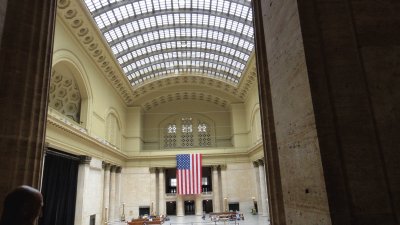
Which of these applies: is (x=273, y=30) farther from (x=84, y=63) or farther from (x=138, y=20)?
(x=138, y=20)

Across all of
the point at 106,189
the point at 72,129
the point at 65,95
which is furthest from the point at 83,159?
the point at 106,189

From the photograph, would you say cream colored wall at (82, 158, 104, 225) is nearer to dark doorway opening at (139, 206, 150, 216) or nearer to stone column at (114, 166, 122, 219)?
stone column at (114, 166, 122, 219)

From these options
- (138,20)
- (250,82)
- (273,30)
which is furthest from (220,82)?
(273,30)

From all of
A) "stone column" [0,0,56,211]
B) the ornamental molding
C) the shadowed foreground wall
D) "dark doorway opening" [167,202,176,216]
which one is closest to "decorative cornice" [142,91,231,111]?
the ornamental molding

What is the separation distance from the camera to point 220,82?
32219 mm

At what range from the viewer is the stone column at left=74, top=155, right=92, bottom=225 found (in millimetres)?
19188

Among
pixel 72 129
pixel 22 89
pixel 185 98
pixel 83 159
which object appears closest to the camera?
pixel 22 89

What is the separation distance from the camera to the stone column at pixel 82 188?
63.0ft

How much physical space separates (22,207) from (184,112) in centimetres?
3395

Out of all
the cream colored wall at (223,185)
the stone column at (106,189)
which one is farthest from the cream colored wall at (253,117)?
the stone column at (106,189)

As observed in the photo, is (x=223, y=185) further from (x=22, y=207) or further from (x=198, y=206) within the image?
(x=22, y=207)

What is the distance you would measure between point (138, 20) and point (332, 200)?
2213cm

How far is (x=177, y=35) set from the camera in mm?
26828

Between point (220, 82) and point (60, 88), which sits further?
point (220, 82)
